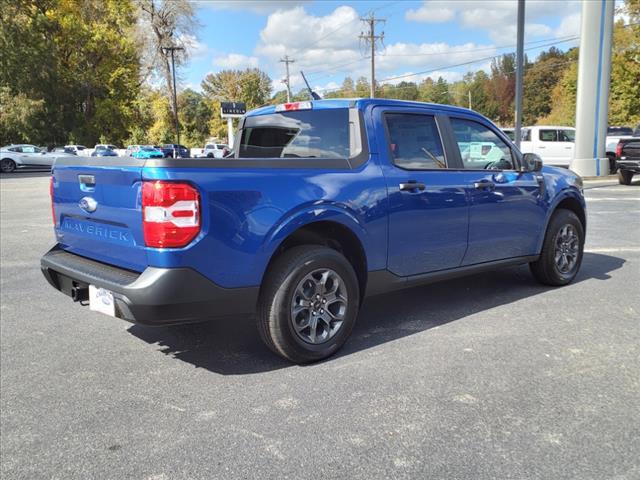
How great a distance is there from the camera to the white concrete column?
1748 cm

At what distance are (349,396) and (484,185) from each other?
7.68ft

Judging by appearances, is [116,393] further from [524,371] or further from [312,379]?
[524,371]

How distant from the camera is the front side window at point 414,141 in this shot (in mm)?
4184

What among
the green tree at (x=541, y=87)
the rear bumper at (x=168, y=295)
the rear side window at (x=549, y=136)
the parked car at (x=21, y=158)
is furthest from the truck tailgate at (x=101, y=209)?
the green tree at (x=541, y=87)

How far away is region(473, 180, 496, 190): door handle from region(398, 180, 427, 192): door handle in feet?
2.21

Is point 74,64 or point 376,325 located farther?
point 74,64

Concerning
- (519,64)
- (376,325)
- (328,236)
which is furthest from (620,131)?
(328,236)

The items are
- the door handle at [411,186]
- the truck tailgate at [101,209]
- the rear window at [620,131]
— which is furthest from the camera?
the rear window at [620,131]

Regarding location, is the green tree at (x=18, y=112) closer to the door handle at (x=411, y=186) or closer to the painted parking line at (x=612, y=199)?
the painted parking line at (x=612, y=199)

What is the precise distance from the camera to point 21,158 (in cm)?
3375

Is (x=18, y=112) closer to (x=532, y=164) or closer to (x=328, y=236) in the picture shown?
(x=532, y=164)

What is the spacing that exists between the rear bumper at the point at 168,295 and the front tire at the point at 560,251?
3.34 metres

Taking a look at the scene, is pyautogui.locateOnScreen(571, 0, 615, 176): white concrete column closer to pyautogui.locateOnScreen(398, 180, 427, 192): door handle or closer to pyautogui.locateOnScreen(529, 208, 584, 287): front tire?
pyautogui.locateOnScreen(529, 208, 584, 287): front tire

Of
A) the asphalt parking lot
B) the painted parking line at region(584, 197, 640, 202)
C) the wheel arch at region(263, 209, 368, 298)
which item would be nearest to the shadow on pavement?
the asphalt parking lot
